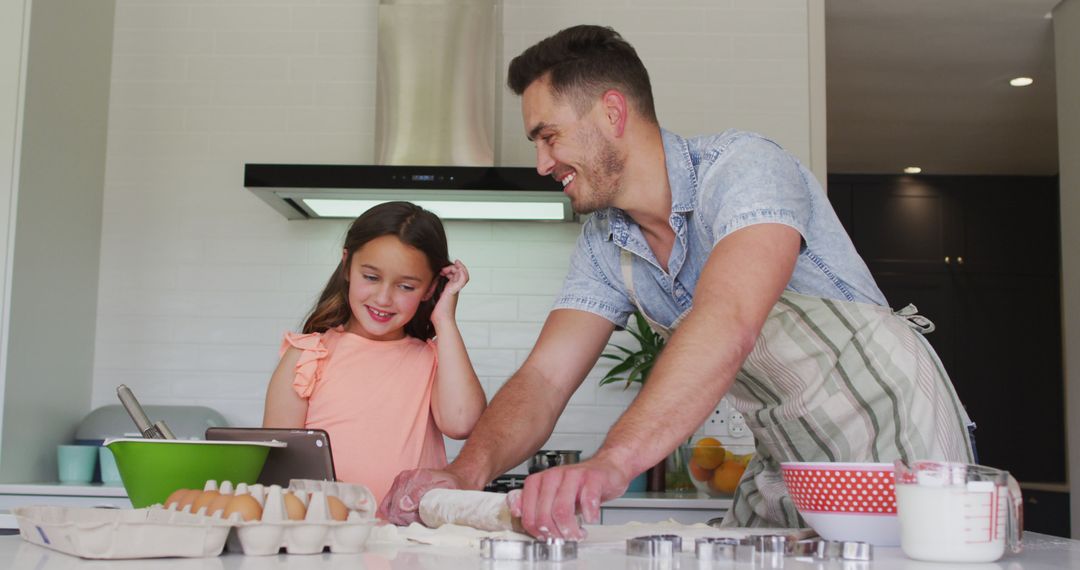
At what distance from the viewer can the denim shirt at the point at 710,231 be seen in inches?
56.2

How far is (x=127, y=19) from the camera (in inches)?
135

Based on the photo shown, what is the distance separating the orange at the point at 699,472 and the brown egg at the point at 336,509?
2035 mm

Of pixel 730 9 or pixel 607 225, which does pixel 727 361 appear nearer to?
pixel 607 225

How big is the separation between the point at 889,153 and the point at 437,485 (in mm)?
4951

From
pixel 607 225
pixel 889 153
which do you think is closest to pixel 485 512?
pixel 607 225

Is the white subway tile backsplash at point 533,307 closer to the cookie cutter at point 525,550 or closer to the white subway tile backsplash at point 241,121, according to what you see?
the white subway tile backsplash at point 241,121

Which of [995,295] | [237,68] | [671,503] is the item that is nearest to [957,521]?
[671,503]

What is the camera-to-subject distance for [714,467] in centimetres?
290

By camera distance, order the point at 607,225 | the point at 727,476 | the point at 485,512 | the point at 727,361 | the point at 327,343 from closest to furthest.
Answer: the point at 485,512, the point at 727,361, the point at 607,225, the point at 327,343, the point at 727,476

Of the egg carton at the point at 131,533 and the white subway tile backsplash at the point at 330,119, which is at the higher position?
the white subway tile backsplash at the point at 330,119

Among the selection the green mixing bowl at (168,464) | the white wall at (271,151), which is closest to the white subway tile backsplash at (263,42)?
the white wall at (271,151)

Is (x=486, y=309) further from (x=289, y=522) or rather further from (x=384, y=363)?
(x=289, y=522)

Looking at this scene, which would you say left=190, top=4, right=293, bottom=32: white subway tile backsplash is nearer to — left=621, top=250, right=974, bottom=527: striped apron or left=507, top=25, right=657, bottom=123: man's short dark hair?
left=507, top=25, right=657, bottom=123: man's short dark hair

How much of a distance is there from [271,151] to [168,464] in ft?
7.44
